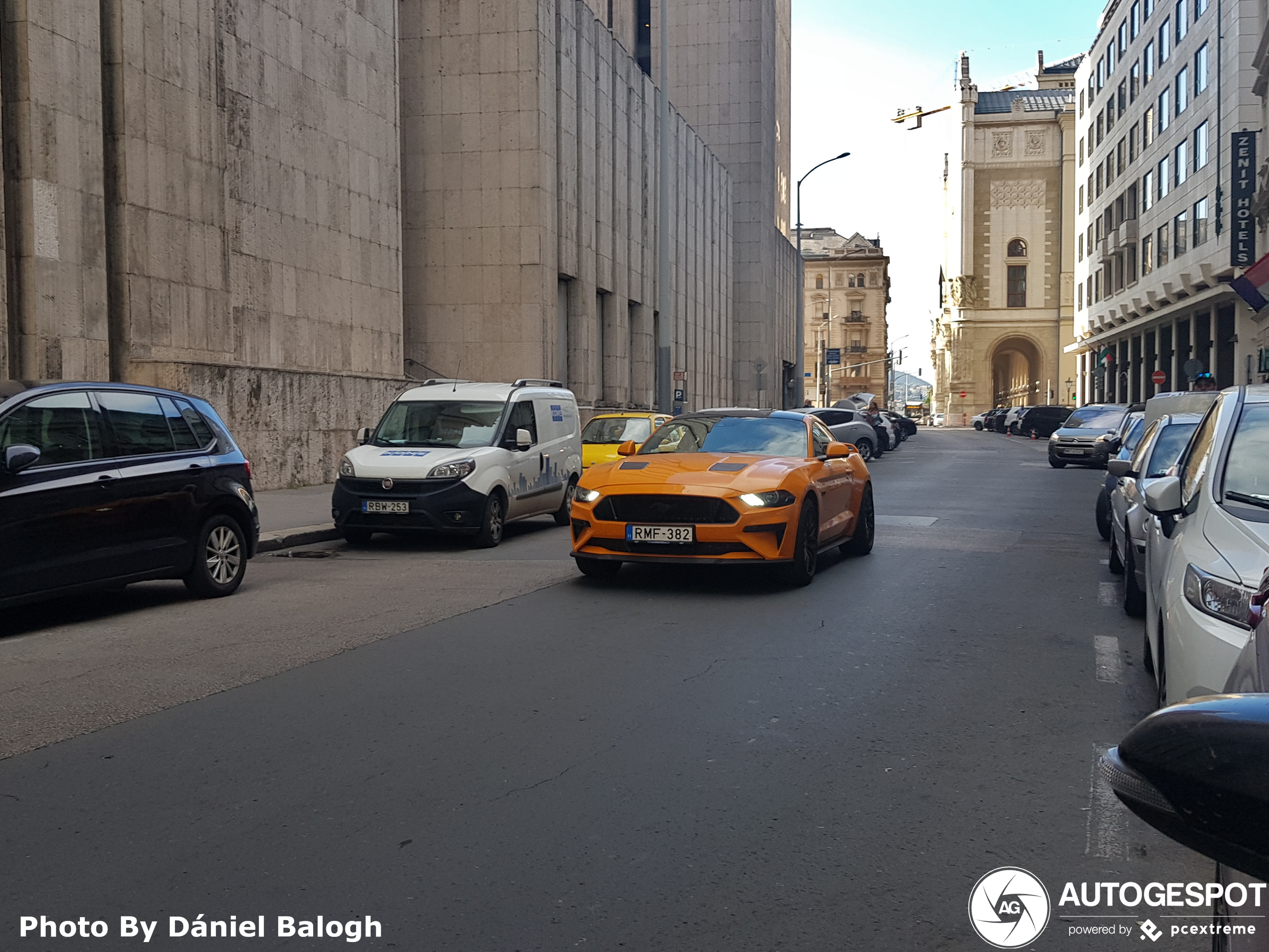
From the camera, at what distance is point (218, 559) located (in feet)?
32.3

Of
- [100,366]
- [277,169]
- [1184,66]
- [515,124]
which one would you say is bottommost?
[100,366]

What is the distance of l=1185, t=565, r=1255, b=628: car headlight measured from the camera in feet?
14.1

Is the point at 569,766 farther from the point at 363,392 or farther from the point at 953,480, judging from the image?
the point at 953,480

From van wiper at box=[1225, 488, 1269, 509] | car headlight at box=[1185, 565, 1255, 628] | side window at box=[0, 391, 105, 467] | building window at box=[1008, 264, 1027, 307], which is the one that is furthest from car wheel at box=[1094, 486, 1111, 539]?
building window at box=[1008, 264, 1027, 307]

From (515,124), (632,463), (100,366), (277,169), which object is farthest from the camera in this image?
(515,124)

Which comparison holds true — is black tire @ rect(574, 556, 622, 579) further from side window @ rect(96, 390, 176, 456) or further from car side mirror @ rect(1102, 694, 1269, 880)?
car side mirror @ rect(1102, 694, 1269, 880)

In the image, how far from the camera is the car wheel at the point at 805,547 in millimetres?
9852

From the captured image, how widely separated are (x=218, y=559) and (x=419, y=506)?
11.3 ft

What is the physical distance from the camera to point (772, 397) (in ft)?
245

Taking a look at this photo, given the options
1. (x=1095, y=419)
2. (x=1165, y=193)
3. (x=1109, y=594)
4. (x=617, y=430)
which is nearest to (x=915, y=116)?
(x=1165, y=193)

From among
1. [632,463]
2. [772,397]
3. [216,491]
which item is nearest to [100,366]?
[216,491]

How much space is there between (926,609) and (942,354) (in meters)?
119

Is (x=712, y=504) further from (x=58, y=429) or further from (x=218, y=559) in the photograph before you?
(x=58, y=429)

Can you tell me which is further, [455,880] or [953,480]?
[953,480]
